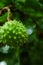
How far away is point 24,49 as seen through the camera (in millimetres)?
2740

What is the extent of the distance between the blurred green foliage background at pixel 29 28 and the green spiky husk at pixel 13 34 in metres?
0.33

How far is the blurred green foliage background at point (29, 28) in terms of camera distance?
8.23 feet

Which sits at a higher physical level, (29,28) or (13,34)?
(29,28)

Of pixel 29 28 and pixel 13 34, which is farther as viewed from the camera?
pixel 29 28

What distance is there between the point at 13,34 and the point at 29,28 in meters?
0.58

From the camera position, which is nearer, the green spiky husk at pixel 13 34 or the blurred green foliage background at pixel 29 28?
the green spiky husk at pixel 13 34

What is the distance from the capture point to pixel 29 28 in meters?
2.62

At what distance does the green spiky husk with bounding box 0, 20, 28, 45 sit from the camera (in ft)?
6.75

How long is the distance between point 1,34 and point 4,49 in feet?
2.11

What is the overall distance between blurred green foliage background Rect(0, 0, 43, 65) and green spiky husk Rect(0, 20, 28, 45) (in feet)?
1.10

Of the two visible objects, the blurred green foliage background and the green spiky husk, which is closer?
the green spiky husk

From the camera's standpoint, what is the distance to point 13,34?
2.06 metres

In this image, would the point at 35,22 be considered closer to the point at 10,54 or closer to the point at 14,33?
the point at 10,54

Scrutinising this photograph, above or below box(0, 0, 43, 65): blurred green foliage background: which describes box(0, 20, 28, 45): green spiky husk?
below
